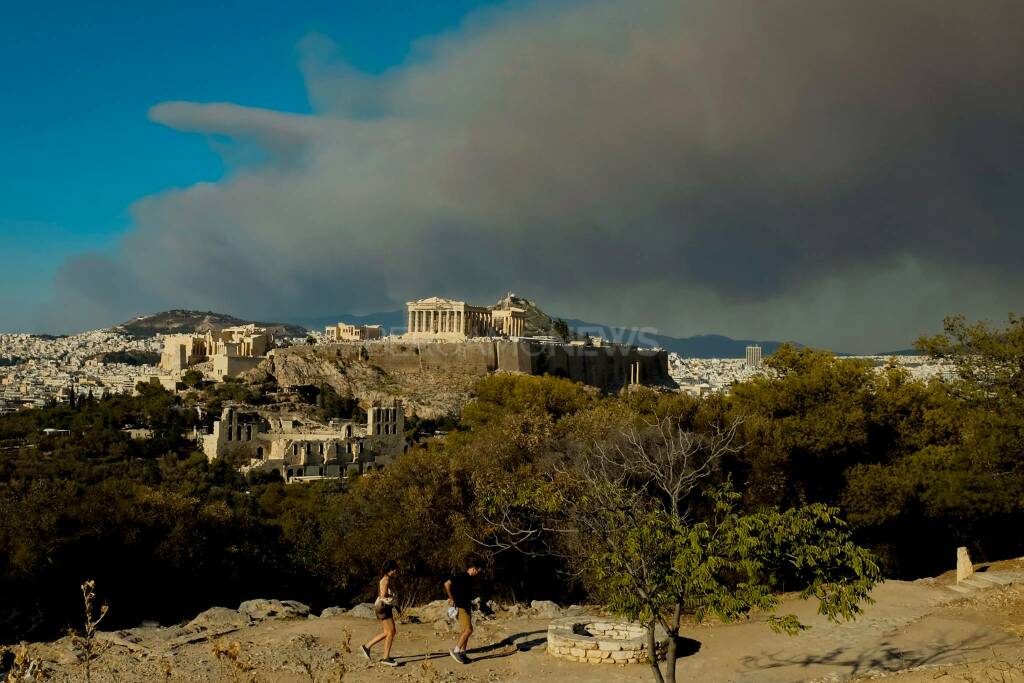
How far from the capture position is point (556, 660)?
10.2 metres

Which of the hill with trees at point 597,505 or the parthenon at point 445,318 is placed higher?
the parthenon at point 445,318

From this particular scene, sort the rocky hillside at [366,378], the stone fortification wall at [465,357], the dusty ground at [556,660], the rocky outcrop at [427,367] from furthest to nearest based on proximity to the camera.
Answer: the stone fortification wall at [465,357] → the rocky outcrop at [427,367] → the rocky hillside at [366,378] → the dusty ground at [556,660]

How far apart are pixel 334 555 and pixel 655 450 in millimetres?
6272

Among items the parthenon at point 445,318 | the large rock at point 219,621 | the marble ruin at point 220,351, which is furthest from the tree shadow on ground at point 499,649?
the parthenon at point 445,318

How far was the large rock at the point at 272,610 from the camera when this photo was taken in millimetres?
12445

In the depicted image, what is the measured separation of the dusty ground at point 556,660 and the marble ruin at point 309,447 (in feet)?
87.3

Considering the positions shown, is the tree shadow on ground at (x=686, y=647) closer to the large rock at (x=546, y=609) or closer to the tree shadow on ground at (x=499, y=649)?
the tree shadow on ground at (x=499, y=649)

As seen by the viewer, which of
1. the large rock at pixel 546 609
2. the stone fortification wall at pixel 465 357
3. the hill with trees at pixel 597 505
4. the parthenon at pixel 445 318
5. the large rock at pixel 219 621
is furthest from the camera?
the parthenon at pixel 445 318

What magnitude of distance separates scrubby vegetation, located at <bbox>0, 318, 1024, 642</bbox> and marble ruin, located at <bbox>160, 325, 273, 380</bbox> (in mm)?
42802

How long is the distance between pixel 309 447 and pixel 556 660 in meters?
32.3

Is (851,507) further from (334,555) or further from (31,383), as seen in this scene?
(31,383)

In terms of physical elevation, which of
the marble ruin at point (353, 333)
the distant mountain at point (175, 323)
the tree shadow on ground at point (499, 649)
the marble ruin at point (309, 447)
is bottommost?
the tree shadow on ground at point (499, 649)

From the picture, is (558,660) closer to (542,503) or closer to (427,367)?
(542,503)

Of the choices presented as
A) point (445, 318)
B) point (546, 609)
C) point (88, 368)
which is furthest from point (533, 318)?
point (546, 609)
